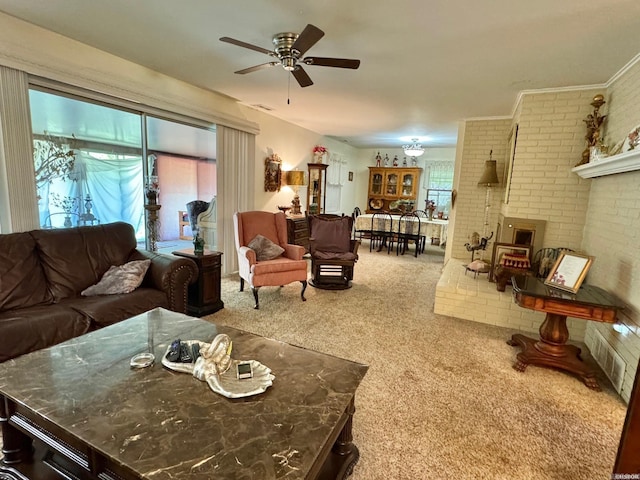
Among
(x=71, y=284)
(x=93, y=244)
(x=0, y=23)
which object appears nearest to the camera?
(x=0, y=23)

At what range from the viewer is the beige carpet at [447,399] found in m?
1.62

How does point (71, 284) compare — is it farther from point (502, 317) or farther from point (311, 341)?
point (502, 317)

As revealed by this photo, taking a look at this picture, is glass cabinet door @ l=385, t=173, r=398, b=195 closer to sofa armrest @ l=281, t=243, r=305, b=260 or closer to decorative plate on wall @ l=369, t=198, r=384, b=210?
decorative plate on wall @ l=369, t=198, r=384, b=210

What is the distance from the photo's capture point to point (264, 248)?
389 cm

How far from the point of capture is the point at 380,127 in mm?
5891

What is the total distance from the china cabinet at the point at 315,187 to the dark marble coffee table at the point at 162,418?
4987 mm

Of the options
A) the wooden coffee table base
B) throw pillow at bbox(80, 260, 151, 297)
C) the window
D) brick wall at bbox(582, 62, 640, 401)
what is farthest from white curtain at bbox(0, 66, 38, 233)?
the window

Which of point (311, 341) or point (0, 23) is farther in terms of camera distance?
point (311, 341)

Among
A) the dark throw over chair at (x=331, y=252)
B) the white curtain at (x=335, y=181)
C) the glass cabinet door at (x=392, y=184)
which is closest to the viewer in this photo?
the dark throw over chair at (x=331, y=252)

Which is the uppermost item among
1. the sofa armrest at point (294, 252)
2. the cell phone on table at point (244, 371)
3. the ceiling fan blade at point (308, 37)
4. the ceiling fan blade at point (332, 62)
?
the ceiling fan blade at point (308, 37)

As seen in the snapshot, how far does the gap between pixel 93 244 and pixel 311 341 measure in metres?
2.07

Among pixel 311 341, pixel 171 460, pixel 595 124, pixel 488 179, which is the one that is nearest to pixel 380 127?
pixel 488 179

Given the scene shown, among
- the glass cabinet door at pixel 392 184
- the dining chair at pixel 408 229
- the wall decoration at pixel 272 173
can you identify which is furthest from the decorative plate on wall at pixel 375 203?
the wall decoration at pixel 272 173

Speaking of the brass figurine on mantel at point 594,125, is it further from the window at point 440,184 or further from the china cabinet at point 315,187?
the window at point 440,184
